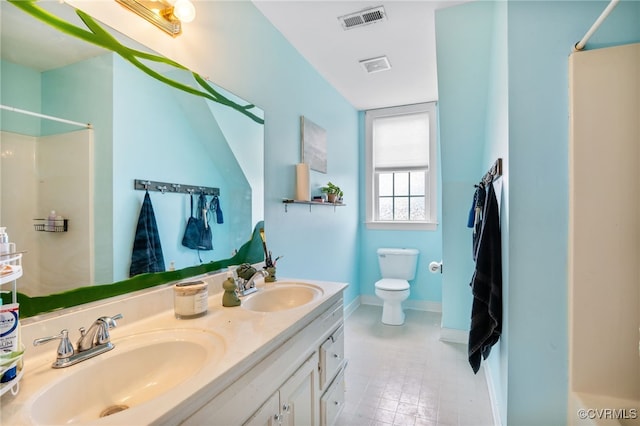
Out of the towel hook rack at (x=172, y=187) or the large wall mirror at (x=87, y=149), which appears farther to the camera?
the towel hook rack at (x=172, y=187)

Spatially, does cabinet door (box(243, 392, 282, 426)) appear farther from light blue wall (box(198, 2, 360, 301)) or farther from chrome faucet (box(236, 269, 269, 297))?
light blue wall (box(198, 2, 360, 301))

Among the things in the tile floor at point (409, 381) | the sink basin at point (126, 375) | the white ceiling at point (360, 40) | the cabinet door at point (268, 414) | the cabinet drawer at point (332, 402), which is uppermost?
the white ceiling at point (360, 40)

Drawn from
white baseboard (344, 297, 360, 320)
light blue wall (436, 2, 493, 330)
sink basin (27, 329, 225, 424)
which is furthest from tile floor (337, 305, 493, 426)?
sink basin (27, 329, 225, 424)

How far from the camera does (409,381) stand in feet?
7.19

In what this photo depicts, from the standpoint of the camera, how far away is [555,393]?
1364mm

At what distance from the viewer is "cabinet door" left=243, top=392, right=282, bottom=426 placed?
3.15 feet

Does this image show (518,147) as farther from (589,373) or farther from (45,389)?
(45,389)

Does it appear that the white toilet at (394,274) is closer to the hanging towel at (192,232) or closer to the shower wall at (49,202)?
the hanging towel at (192,232)

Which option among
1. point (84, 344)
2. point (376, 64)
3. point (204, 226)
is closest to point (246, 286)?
point (204, 226)

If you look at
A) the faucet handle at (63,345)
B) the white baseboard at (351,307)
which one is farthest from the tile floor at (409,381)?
the faucet handle at (63,345)

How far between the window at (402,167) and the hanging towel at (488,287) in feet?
6.66

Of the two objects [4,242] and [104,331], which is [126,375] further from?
[4,242]

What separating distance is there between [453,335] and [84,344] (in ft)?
9.47

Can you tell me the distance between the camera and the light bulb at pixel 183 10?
1.30 metres
